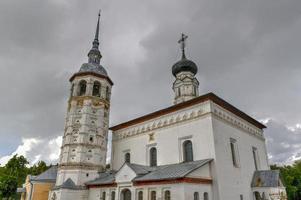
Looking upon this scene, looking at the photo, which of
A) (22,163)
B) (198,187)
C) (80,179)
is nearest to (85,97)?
(80,179)

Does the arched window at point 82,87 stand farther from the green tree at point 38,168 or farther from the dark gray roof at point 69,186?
the green tree at point 38,168

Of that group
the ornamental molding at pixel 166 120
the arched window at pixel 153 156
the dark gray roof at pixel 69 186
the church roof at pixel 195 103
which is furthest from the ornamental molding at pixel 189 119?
the dark gray roof at pixel 69 186

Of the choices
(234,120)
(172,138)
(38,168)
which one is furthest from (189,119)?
(38,168)

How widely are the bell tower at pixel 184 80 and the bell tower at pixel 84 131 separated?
7.49m

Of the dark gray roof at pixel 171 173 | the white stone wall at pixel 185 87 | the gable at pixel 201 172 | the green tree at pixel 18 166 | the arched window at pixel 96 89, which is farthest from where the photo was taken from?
the green tree at pixel 18 166

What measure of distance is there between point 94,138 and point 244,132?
1379 centimetres

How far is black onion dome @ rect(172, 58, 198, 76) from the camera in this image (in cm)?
2652

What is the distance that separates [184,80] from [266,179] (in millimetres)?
12405

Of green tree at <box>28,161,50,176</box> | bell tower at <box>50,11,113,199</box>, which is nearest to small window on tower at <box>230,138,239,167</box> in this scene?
bell tower at <box>50,11,113,199</box>

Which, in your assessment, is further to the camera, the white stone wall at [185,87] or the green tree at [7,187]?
A: the white stone wall at [185,87]

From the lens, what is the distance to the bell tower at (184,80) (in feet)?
84.2

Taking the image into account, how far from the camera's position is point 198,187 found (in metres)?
14.6

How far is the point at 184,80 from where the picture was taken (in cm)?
2594

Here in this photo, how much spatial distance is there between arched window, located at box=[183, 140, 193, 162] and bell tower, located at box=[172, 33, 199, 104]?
7578 millimetres
